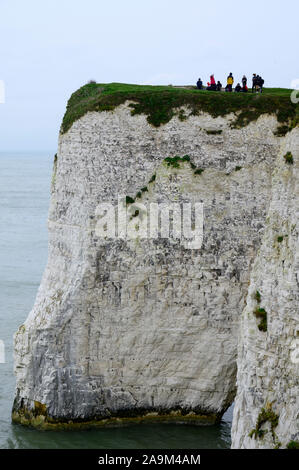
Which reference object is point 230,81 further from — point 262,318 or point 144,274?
point 262,318

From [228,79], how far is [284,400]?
1590 centimetres

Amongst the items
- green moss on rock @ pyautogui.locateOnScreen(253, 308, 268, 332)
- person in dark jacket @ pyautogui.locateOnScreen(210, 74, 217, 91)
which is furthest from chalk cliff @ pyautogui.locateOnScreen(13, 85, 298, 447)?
green moss on rock @ pyautogui.locateOnScreen(253, 308, 268, 332)

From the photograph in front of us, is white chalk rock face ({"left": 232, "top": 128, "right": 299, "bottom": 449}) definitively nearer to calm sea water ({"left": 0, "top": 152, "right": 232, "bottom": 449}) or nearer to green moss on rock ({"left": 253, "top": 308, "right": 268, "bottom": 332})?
green moss on rock ({"left": 253, "top": 308, "right": 268, "bottom": 332})

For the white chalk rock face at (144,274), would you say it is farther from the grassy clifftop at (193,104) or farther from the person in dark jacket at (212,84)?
the person in dark jacket at (212,84)

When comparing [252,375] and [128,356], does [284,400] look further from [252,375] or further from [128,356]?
[128,356]

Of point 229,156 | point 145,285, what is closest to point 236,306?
point 145,285

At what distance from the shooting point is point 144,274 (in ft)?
86.4

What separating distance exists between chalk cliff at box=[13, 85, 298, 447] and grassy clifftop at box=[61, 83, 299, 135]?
18 centimetres

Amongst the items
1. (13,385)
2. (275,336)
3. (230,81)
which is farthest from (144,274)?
(275,336)

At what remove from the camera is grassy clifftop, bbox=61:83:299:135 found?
26.4 m

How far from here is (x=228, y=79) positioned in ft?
98.8

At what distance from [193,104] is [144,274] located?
5278 millimetres

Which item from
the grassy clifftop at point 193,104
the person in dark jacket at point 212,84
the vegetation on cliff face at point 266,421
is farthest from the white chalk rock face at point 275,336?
the person in dark jacket at point 212,84

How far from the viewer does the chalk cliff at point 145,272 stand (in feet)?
86.0
